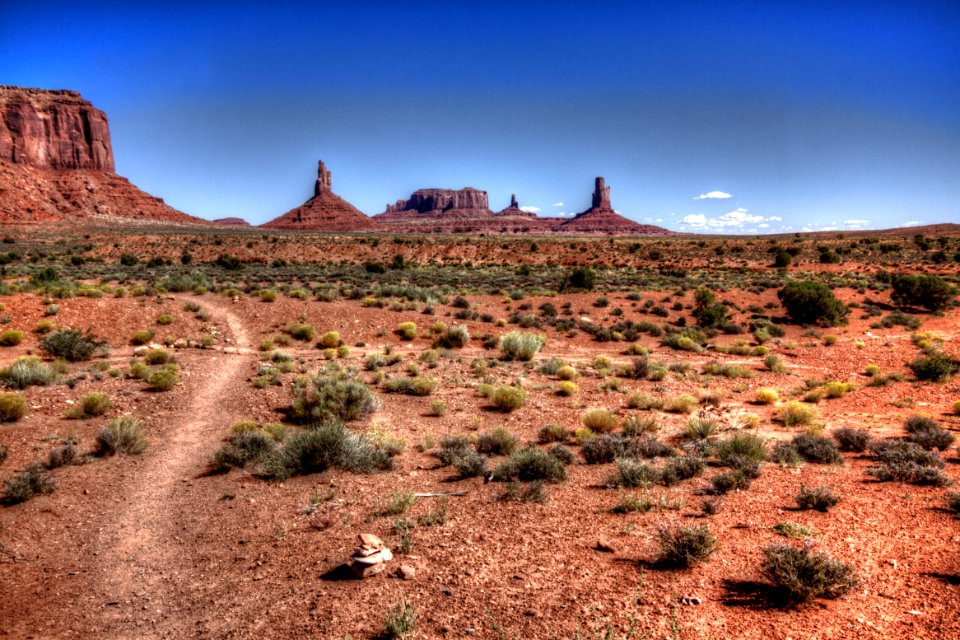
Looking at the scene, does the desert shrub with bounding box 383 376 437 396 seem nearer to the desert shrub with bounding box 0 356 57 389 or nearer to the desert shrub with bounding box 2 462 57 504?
the desert shrub with bounding box 2 462 57 504

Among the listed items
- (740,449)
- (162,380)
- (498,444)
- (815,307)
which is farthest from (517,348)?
(815,307)

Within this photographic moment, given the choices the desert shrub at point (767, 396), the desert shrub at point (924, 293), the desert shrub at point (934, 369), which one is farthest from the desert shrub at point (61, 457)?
the desert shrub at point (924, 293)

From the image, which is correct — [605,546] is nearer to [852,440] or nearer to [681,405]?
[852,440]

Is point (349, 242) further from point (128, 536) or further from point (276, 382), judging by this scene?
point (128, 536)

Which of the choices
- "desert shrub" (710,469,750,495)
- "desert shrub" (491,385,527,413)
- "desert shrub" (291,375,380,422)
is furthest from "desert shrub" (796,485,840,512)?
"desert shrub" (291,375,380,422)

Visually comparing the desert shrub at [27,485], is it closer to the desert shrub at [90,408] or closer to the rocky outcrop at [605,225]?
the desert shrub at [90,408]

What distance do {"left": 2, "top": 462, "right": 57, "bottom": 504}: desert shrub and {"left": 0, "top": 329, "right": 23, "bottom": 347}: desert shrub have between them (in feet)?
36.8

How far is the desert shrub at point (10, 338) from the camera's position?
51.7ft

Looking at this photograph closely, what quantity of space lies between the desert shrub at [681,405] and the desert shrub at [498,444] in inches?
208

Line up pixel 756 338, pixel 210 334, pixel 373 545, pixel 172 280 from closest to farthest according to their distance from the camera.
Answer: pixel 373 545 → pixel 210 334 → pixel 756 338 → pixel 172 280

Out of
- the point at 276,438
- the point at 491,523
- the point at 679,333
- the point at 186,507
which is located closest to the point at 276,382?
the point at 276,438

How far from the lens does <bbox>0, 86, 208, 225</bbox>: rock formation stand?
343 ft

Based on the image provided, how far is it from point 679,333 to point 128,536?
22152 millimetres

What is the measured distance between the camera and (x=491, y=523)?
6.54m
